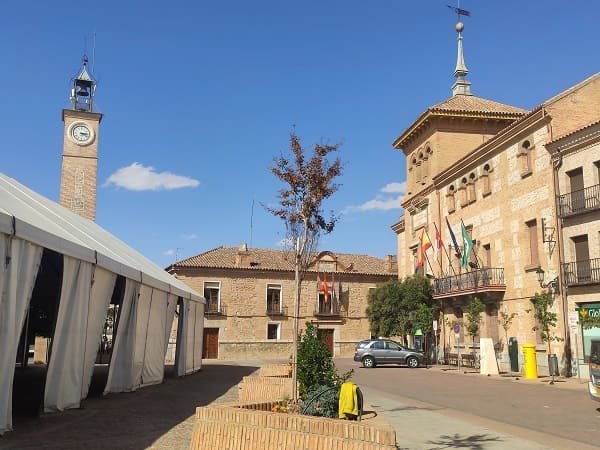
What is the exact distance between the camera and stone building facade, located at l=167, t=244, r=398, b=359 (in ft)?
147

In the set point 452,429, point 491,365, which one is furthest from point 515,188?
point 452,429

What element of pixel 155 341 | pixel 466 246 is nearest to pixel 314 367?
pixel 155 341

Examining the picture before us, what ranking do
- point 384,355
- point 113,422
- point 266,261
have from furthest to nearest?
point 266,261 → point 384,355 → point 113,422

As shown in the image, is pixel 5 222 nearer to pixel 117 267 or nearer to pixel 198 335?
pixel 117 267

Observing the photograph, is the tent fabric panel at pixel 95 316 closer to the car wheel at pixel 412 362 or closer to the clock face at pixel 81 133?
the car wheel at pixel 412 362

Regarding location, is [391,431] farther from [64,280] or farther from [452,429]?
[64,280]

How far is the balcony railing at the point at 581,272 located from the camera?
22.7 metres

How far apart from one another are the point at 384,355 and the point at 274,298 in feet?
53.6

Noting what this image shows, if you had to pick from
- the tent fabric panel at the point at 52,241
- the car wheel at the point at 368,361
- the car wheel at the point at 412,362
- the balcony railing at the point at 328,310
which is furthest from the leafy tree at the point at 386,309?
the tent fabric panel at the point at 52,241

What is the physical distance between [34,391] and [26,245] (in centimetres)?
771

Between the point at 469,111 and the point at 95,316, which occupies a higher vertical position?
the point at 469,111

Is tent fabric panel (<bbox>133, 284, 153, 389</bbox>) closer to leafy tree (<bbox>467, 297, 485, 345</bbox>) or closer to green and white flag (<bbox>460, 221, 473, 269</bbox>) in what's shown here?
leafy tree (<bbox>467, 297, 485, 345</bbox>)

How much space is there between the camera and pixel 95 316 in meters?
11.8

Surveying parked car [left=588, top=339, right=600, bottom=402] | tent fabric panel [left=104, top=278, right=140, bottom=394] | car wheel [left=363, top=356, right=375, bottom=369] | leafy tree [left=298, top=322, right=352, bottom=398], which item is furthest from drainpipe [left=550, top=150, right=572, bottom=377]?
tent fabric panel [left=104, top=278, right=140, bottom=394]
